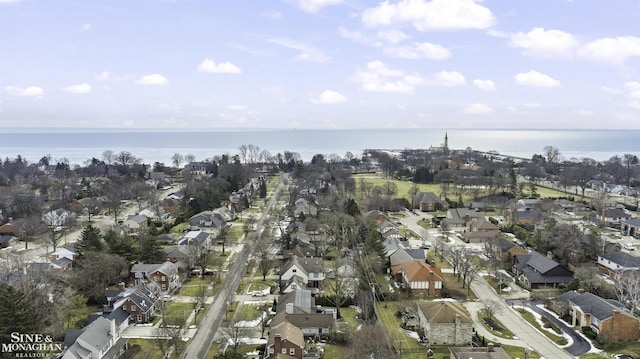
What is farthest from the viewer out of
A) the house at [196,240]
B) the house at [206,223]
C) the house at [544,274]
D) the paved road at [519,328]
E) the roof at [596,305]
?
the house at [206,223]

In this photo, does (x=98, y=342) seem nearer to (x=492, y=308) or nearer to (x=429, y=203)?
(x=492, y=308)

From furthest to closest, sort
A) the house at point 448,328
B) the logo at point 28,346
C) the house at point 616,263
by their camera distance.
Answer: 1. the house at point 616,263
2. the house at point 448,328
3. the logo at point 28,346

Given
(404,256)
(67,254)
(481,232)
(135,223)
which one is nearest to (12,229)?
(135,223)

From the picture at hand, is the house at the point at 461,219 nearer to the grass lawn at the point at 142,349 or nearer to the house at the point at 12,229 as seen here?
the grass lawn at the point at 142,349

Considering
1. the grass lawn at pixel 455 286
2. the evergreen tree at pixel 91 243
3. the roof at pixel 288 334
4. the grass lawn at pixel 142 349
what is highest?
the evergreen tree at pixel 91 243

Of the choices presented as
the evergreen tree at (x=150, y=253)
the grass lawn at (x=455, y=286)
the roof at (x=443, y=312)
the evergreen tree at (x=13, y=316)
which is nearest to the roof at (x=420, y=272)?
the grass lawn at (x=455, y=286)

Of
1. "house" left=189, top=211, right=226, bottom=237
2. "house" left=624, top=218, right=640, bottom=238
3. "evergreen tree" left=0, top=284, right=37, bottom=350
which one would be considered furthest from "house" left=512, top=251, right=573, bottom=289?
"evergreen tree" left=0, top=284, right=37, bottom=350

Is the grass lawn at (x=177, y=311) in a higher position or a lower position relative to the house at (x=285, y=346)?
lower
